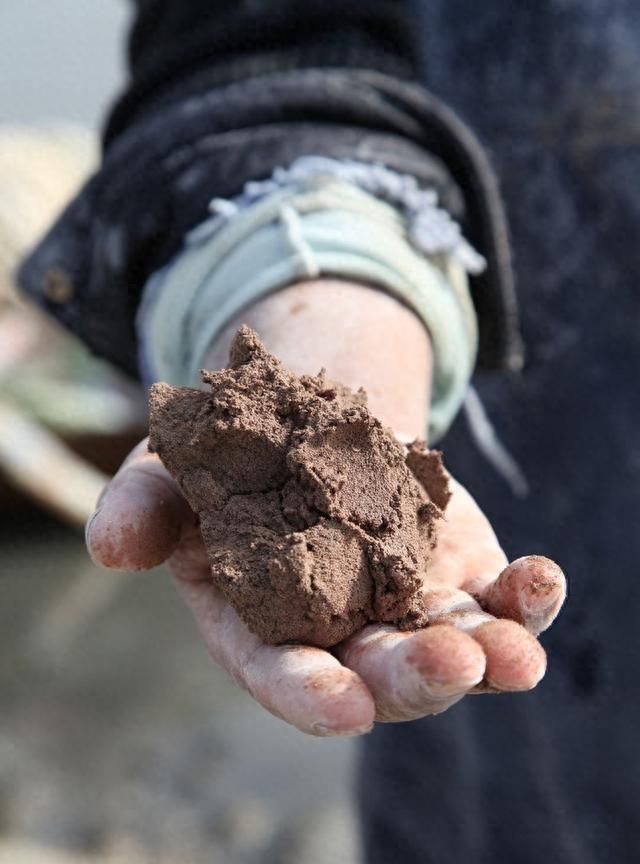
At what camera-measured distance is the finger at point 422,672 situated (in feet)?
2.48

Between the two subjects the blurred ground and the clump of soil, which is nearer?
the clump of soil

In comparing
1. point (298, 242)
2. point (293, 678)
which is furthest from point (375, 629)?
point (298, 242)

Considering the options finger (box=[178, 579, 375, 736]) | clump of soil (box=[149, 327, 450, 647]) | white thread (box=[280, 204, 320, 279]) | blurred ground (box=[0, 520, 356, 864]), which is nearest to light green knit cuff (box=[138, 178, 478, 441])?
white thread (box=[280, 204, 320, 279])

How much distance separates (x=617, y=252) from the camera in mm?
1524

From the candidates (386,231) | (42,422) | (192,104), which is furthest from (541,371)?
(42,422)

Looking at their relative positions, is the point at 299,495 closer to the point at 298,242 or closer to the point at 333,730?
the point at 333,730

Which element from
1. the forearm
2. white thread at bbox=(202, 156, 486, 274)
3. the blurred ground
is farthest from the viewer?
the blurred ground

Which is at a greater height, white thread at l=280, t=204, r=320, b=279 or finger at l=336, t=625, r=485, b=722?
white thread at l=280, t=204, r=320, b=279

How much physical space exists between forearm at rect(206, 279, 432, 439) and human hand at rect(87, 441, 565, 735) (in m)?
0.15

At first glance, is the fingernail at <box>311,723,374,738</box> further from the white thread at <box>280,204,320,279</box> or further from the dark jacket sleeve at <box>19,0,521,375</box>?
the dark jacket sleeve at <box>19,0,521,375</box>

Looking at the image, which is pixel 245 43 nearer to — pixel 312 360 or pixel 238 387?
pixel 312 360

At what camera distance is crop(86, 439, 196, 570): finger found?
37.0 inches

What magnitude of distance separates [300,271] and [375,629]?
0.52 m

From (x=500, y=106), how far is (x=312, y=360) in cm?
70
